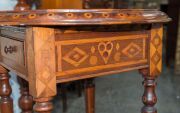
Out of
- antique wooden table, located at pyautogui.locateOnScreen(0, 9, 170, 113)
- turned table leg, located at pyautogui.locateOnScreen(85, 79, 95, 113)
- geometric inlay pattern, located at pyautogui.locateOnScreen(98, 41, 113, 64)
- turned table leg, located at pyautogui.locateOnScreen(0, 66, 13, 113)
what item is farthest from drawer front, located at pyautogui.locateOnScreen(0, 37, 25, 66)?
turned table leg, located at pyautogui.locateOnScreen(85, 79, 95, 113)

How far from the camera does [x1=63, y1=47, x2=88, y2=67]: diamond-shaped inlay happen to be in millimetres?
736

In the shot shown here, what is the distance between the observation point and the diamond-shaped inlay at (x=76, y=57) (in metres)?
0.74

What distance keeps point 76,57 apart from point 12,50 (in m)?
0.22

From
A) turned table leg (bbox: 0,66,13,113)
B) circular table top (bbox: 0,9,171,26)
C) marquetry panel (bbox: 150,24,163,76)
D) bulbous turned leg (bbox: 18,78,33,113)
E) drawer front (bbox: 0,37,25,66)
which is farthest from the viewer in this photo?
bulbous turned leg (bbox: 18,78,33,113)

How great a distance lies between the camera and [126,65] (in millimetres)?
866

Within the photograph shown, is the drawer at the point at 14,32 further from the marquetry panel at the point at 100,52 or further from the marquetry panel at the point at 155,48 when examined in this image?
the marquetry panel at the point at 155,48

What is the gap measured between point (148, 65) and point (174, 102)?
112 cm

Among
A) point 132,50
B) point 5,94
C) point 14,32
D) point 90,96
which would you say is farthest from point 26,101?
point 132,50

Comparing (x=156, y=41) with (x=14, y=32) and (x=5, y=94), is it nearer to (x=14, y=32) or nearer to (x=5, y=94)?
(x=14, y=32)

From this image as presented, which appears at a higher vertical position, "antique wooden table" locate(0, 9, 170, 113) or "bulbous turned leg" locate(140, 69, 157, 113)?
"antique wooden table" locate(0, 9, 170, 113)

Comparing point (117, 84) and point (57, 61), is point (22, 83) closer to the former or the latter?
point (57, 61)

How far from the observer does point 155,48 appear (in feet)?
3.01

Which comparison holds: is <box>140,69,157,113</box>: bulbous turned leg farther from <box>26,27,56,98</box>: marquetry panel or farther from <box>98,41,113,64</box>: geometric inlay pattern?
<box>26,27,56,98</box>: marquetry panel

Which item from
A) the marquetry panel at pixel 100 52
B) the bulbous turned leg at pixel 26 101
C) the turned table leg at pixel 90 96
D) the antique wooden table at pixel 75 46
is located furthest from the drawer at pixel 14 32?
the turned table leg at pixel 90 96
